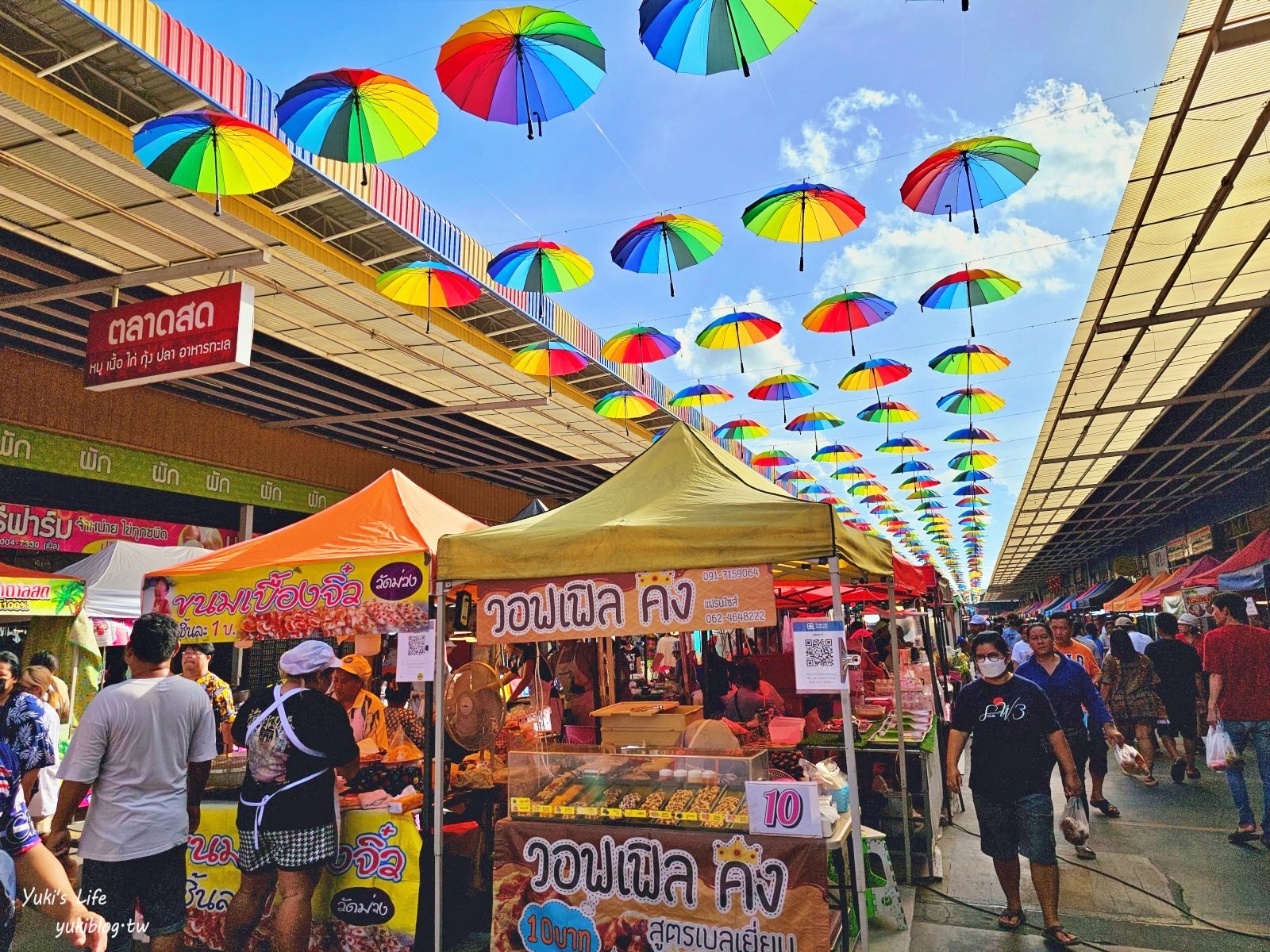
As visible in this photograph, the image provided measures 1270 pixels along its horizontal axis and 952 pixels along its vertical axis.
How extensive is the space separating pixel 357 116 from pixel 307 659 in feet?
13.3

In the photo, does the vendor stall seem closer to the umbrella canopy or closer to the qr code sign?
the qr code sign

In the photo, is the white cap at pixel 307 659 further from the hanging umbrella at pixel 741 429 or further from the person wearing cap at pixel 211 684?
the hanging umbrella at pixel 741 429

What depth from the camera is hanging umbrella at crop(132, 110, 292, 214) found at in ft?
19.3

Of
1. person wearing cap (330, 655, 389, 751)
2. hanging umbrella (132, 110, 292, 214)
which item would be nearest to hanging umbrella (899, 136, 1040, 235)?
hanging umbrella (132, 110, 292, 214)

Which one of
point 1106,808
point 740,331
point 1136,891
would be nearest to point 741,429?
point 740,331

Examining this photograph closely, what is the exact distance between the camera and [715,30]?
5125 mm

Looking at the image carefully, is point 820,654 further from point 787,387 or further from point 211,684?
point 787,387

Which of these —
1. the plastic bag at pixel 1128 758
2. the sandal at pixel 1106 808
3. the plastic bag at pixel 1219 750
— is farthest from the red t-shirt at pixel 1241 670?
the sandal at pixel 1106 808

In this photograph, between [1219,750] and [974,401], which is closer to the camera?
[1219,750]

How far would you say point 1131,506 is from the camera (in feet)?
97.0

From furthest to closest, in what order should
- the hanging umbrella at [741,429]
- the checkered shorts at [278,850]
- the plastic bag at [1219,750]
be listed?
the hanging umbrella at [741,429]
the plastic bag at [1219,750]
the checkered shorts at [278,850]

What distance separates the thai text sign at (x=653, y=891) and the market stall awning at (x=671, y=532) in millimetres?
1516

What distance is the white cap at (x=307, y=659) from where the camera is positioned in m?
4.57

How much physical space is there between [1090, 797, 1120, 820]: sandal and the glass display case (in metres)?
5.79
